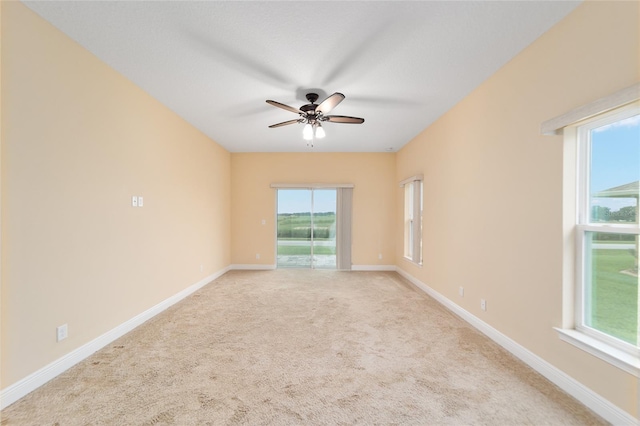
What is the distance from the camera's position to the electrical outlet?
2066 millimetres

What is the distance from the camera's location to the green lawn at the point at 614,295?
1.61 m

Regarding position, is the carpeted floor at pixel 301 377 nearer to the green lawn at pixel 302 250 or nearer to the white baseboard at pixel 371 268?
the white baseboard at pixel 371 268

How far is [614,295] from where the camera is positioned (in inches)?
67.1

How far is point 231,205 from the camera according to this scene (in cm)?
606

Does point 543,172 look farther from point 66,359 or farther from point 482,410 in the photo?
point 66,359

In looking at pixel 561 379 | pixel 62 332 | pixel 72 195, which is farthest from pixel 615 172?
pixel 62 332

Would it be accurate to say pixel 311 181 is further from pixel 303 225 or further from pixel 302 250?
pixel 302 250

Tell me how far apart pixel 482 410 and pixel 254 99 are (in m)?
3.58

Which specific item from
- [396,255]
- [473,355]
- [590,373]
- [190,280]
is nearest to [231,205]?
[190,280]

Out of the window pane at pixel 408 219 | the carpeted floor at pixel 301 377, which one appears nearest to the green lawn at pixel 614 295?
the carpeted floor at pixel 301 377

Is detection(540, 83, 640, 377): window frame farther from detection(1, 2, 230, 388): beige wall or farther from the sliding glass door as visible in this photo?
the sliding glass door

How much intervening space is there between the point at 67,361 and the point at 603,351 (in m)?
3.80

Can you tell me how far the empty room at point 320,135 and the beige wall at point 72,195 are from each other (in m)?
0.02

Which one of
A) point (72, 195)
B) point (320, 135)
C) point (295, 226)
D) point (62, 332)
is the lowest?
Answer: point (62, 332)
